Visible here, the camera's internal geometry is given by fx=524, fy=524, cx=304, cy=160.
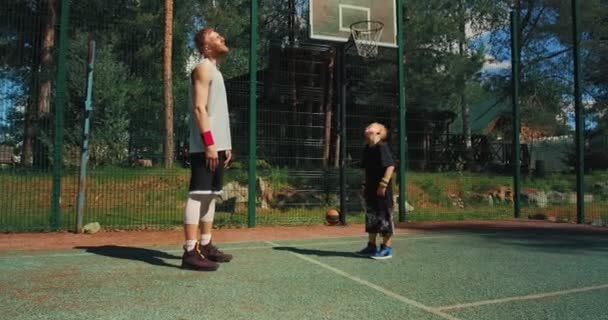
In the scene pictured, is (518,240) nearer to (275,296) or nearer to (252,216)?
(252,216)

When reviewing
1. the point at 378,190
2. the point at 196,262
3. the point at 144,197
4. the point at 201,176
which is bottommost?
the point at 196,262

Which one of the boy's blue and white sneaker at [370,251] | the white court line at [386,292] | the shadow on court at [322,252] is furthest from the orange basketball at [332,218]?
the white court line at [386,292]

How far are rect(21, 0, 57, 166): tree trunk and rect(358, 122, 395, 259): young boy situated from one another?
505 centimetres

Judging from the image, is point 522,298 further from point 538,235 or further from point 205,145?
point 538,235

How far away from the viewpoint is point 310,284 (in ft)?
14.3

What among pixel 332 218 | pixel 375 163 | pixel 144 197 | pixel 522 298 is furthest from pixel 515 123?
pixel 522 298

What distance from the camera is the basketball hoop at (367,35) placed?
10.5 meters

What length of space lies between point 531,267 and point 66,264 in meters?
4.59

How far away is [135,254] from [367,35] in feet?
22.3

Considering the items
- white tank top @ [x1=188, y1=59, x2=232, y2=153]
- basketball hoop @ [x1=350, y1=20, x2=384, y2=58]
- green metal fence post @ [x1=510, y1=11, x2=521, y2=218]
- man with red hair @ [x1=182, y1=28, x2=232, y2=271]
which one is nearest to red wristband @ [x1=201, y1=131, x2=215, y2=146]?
man with red hair @ [x1=182, y1=28, x2=232, y2=271]

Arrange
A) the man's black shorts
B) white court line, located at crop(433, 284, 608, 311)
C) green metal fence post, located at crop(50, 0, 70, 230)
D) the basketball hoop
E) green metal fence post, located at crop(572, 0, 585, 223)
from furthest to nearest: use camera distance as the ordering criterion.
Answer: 1. green metal fence post, located at crop(572, 0, 585, 223)
2. the basketball hoop
3. green metal fence post, located at crop(50, 0, 70, 230)
4. the man's black shorts
5. white court line, located at crop(433, 284, 608, 311)

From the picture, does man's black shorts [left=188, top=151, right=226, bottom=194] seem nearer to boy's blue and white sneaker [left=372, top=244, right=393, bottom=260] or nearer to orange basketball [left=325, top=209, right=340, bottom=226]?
boy's blue and white sneaker [left=372, top=244, right=393, bottom=260]

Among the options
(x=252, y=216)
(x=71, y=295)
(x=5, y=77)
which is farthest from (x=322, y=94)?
(x=71, y=295)

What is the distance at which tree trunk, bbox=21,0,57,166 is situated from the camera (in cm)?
786
